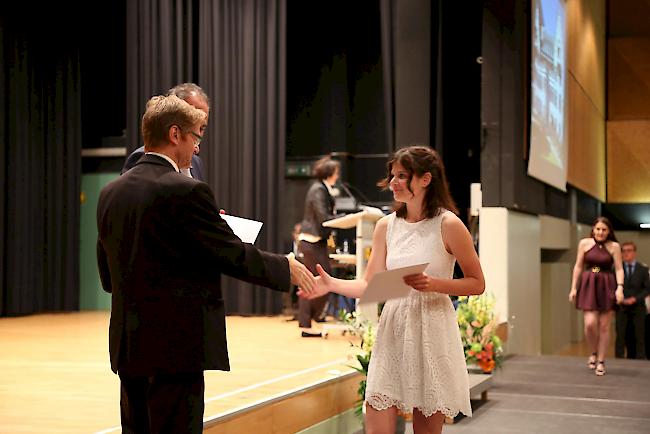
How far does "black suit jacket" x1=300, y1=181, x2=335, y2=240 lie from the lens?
808 cm

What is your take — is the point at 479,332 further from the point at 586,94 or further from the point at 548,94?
the point at 586,94

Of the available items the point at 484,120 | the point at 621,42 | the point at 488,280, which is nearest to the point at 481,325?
the point at 488,280

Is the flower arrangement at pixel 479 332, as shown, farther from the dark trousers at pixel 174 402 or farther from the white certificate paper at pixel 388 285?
the dark trousers at pixel 174 402

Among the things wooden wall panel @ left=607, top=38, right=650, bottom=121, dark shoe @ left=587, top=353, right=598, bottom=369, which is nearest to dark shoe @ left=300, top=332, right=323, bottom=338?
dark shoe @ left=587, top=353, right=598, bottom=369

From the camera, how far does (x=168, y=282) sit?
2498mm

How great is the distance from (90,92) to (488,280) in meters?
5.69

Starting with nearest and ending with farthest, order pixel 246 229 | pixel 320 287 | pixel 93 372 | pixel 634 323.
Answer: pixel 246 229 < pixel 320 287 < pixel 93 372 < pixel 634 323

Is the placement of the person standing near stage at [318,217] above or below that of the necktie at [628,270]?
above

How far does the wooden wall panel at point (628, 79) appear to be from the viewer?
1759cm

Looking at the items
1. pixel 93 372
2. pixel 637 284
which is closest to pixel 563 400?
pixel 93 372

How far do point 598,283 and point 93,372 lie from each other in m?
4.83

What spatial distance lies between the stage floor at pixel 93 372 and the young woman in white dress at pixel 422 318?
1.00m

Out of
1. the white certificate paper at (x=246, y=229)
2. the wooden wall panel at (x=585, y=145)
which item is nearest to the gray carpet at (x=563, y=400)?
the white certificate paper at (x=246, y=229)

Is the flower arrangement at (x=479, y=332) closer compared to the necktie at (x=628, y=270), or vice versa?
the flower arrangement at (x=479, y=332)
